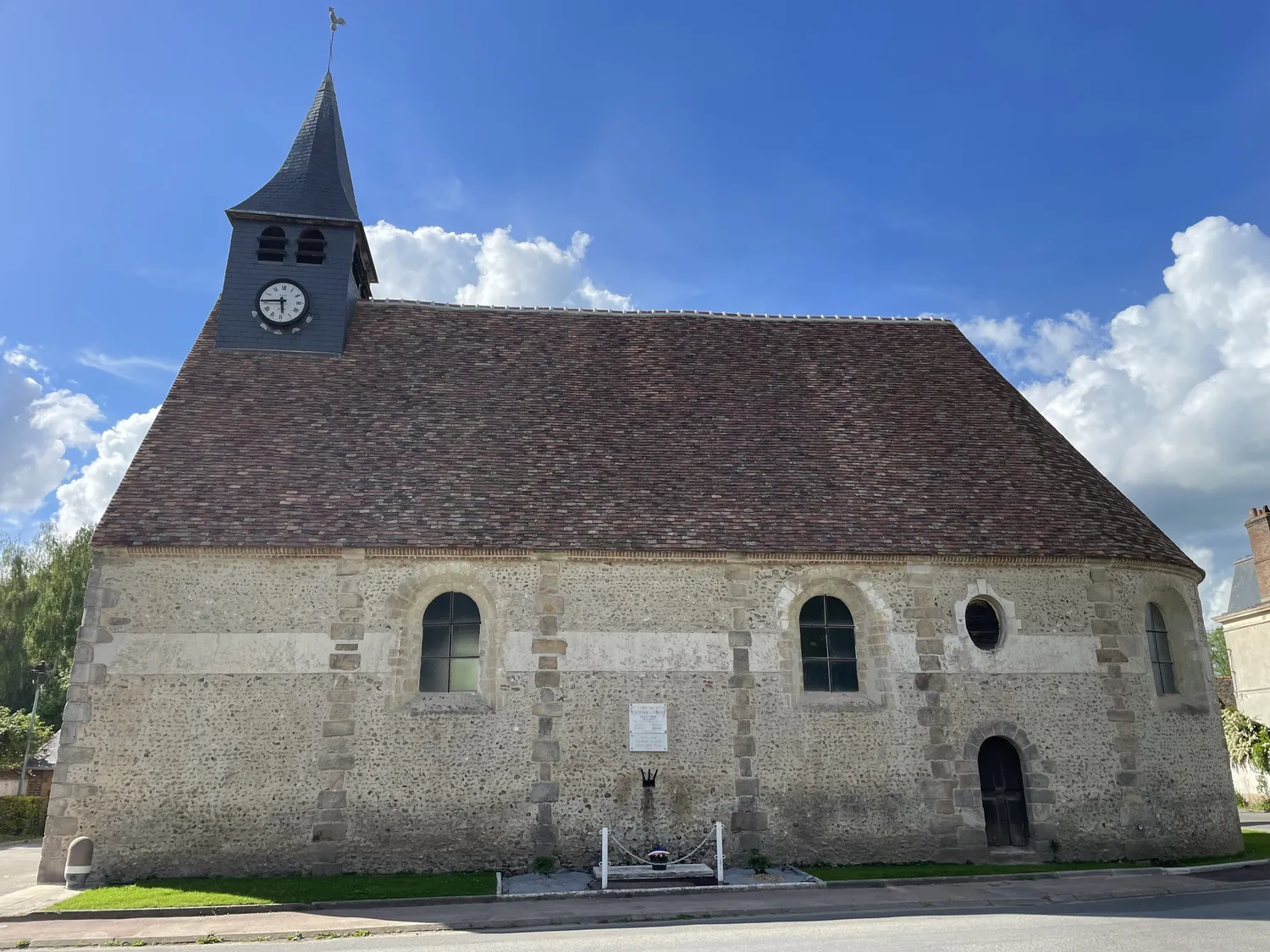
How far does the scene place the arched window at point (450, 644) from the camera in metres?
12.7

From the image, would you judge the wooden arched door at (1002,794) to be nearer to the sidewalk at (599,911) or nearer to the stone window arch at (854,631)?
the sidewalk at (599,911)

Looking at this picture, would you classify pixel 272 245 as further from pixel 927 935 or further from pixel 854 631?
pixel 927 935

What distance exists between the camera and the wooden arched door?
42.2 feet

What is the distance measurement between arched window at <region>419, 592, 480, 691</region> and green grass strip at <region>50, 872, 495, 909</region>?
8.92ft

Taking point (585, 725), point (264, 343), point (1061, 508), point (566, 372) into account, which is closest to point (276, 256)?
point (264, 343)

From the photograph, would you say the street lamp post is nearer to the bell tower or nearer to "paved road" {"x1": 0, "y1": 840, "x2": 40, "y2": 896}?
"paved road" {"x1": 0, "y1": 840, "x2": 40, "y2": 896}

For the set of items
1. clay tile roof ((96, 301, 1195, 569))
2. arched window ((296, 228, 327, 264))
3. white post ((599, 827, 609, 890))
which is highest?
arched window ((296, 228, 327, 264))

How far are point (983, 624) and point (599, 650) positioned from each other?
643 cm

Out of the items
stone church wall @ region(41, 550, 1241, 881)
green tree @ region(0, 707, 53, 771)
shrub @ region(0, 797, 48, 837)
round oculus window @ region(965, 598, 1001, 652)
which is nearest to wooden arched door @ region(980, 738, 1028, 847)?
stone church wall @ region(41, 550, 1241, 881)

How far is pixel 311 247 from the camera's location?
16688mm

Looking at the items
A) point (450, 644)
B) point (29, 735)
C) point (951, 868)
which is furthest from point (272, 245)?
point (29, 735)

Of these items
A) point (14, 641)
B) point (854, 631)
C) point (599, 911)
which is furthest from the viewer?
point (14, 641)

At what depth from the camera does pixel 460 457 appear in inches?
557

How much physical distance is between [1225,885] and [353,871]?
1201 cm
